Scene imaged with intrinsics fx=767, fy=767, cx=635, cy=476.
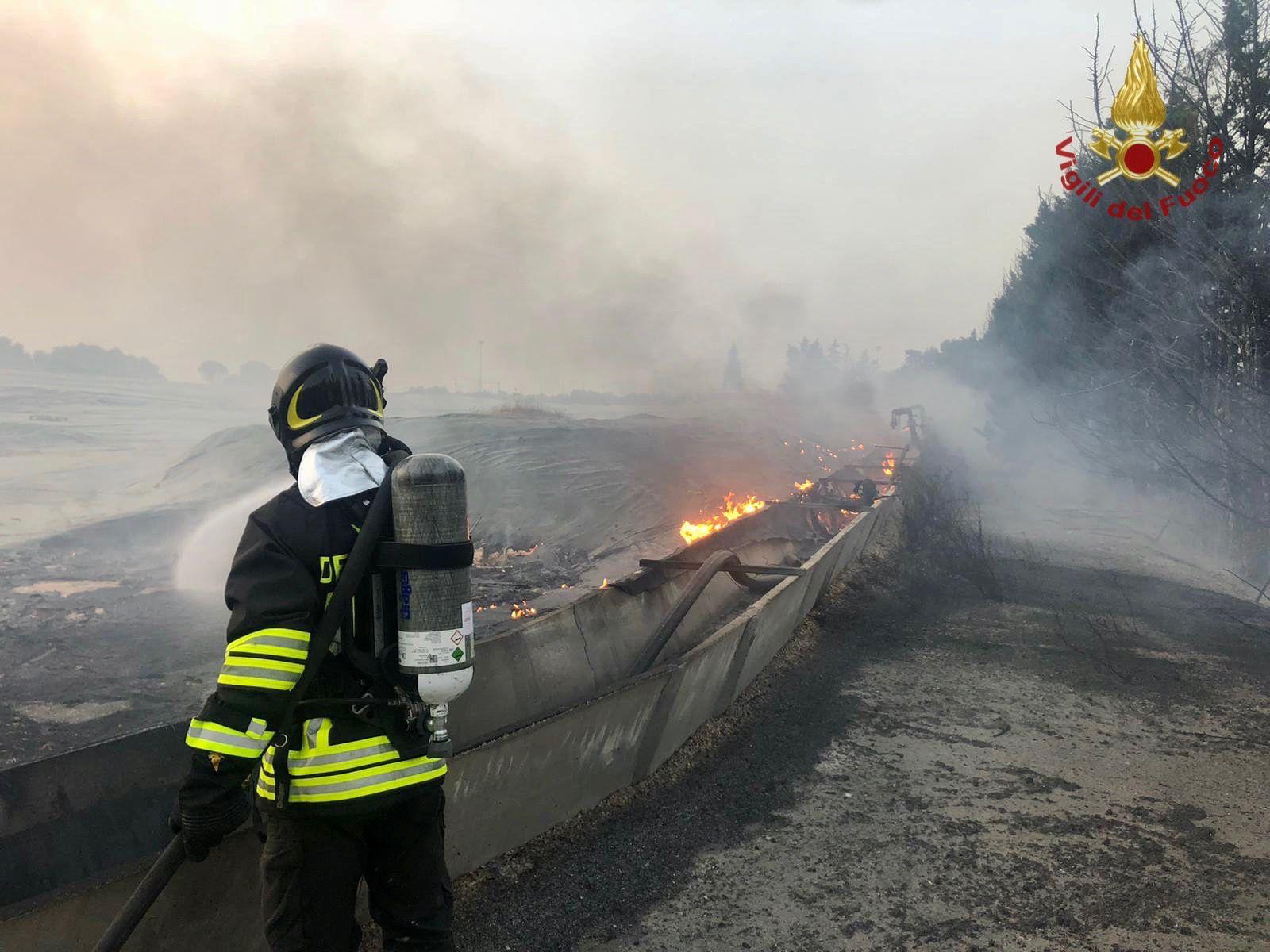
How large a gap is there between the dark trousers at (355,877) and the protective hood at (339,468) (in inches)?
34.5

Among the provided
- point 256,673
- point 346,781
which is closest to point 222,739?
point 256,673

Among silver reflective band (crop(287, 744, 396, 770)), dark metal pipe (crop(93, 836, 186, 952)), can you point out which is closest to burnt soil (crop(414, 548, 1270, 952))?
dark metal pipe (crop(93, 836, 186, 952))

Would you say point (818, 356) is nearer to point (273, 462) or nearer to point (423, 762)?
point (273, 462)

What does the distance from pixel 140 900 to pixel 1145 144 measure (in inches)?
513

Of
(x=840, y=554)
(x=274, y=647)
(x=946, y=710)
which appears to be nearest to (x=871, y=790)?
(x=946, y=710)

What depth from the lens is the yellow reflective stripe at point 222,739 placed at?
195 centimetres

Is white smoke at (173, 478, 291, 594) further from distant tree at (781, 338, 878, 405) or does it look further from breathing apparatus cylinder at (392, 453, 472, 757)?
distant tree at (781, 338, 878, 405)

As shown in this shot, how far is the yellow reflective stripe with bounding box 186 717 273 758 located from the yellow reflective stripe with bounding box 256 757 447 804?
0.64ft

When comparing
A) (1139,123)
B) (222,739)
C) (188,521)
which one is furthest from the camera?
(188,521)

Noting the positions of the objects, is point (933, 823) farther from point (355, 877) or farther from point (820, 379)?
point (820, 379)

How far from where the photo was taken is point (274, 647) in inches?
78.8

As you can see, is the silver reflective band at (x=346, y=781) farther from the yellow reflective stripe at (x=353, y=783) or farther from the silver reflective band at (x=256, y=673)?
the silver reflective band at (x=256, y=673)

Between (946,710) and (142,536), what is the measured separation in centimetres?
1449

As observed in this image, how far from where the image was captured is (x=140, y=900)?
84.0 inches
